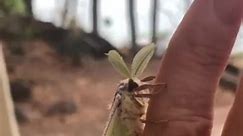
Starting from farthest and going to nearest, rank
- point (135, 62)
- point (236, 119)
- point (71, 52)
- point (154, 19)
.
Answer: point (71, 52) < point (154, 19) < point (135, 62) < point (236, 119)

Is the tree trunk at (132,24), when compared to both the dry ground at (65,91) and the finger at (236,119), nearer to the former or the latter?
the dry ground at (65,91)

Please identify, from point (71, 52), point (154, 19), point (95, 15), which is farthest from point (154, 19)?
point (71, 52)

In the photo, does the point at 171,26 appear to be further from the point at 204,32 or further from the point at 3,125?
the point at 204,32

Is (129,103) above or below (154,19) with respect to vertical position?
above

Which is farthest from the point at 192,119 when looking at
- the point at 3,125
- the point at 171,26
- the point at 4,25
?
the point at 4,25

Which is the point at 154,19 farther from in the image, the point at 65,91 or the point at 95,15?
the point at 65,91

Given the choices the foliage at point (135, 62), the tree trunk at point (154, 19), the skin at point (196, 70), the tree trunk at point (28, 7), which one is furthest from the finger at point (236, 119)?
the tree trunk at point (28, 7)
